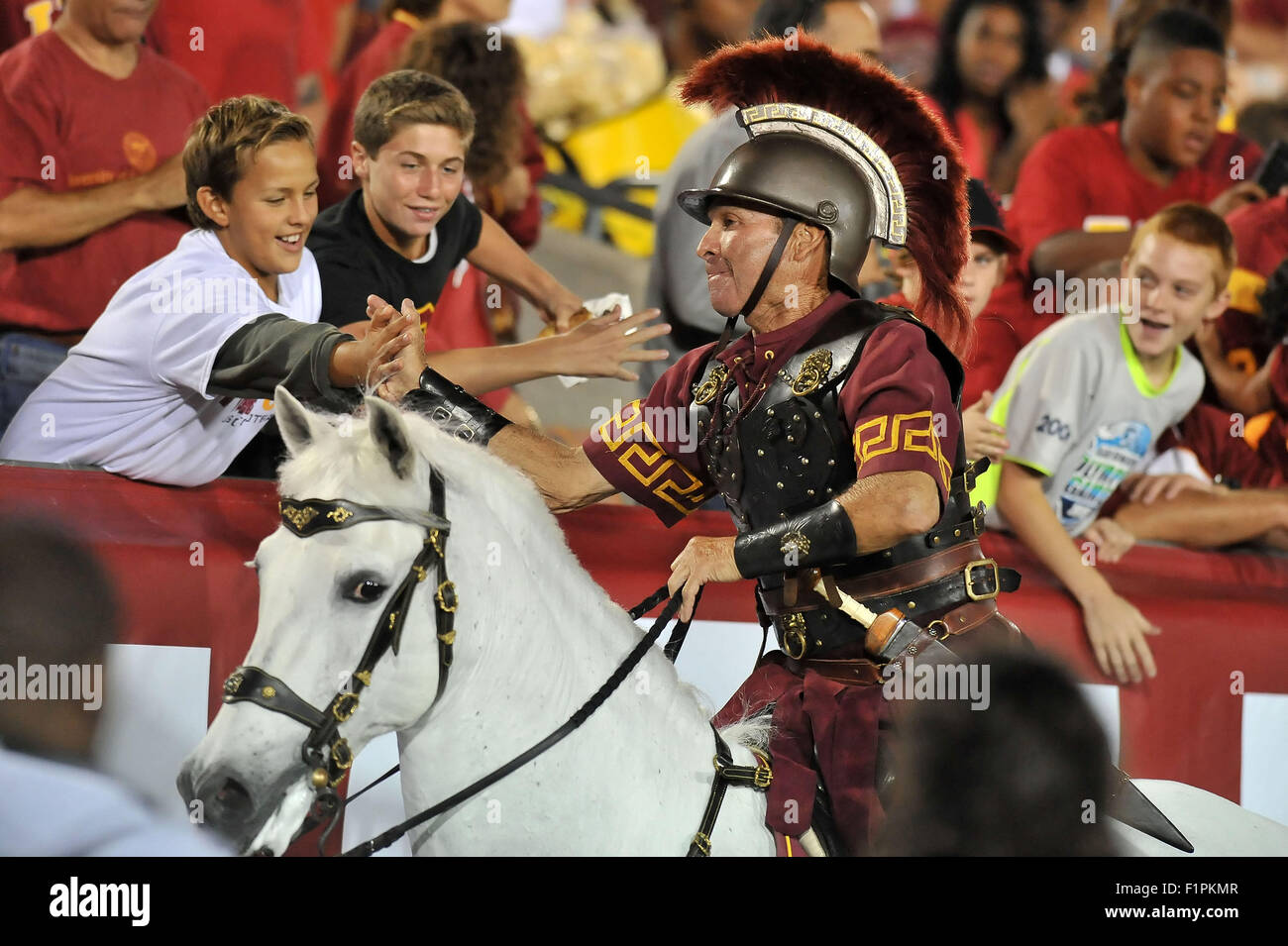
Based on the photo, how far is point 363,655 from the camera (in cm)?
209

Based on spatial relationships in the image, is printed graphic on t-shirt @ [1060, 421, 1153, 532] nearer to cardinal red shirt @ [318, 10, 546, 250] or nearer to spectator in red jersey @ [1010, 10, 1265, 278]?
spectator in red jersey @ [1010, 10, 1265, 278]

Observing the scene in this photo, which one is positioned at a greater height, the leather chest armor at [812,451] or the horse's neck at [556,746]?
the leather chest armor at [812,451]

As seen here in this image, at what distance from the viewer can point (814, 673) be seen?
8.73ft

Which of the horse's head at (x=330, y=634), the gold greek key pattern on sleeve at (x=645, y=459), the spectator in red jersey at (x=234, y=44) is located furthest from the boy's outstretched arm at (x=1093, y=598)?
the spectator in red jersey at (x=234, y=44)

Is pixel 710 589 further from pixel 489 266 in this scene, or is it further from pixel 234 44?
pixel 234 44

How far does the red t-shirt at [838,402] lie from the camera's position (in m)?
2.50

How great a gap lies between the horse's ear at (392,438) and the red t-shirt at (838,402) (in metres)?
0.85

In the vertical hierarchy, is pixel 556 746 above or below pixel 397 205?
below

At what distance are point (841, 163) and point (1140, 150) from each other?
3.02m

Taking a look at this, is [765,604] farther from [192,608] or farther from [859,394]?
[192,608]

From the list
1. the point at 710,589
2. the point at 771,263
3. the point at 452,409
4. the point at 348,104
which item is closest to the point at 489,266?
the point at 348,104

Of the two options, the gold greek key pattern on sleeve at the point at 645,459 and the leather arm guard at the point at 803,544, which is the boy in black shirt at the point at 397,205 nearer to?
the gold greek key pattern on sleeve at the point at 645,459

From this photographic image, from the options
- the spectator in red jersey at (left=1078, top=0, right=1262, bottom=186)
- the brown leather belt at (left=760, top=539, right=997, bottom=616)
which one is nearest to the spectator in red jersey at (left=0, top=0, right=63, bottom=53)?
the brown leather belt at (left=760, top=539, right=997, bottom=616)
